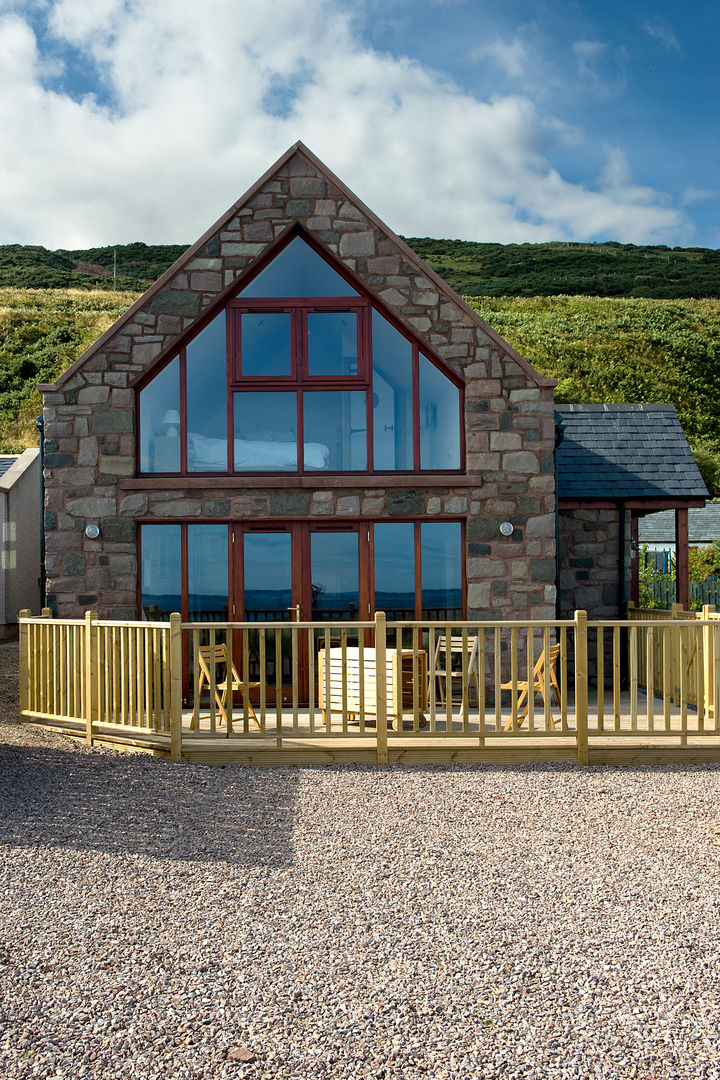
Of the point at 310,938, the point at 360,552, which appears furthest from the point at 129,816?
the point at 360,552

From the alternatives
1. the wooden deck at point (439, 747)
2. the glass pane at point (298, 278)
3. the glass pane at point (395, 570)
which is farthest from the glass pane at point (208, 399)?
the wooden deck at point (439, 747)

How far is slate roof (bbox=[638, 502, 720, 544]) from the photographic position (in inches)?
1243

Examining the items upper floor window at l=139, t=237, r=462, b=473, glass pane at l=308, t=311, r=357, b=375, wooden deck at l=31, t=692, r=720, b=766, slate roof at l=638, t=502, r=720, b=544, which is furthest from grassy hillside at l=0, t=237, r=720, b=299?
wooden deck at l=31, t=692, r=720, b=766

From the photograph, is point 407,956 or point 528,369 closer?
point 407,956

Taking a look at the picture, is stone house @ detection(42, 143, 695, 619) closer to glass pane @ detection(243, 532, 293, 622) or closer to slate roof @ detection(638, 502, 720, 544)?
glass pane @ detection(243, 532, 293, 622)

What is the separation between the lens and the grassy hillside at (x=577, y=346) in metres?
40.4

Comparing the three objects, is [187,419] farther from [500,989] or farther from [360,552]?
[500,989]

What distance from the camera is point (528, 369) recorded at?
33.4ft

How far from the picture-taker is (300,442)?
34.2 feet

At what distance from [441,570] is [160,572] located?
3364mm

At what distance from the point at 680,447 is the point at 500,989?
10641 millimetres

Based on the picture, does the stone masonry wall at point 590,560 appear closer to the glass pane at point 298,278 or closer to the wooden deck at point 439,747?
the wooden deck at point 439,747

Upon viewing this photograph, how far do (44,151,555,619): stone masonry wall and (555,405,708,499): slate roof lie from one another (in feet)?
5.64

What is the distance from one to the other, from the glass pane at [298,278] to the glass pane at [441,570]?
3.08 metres
